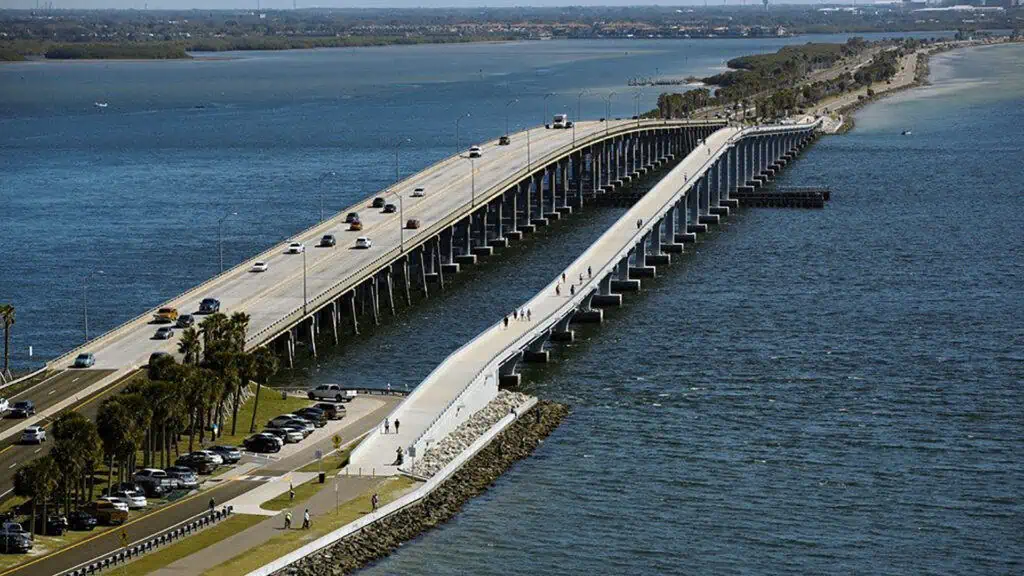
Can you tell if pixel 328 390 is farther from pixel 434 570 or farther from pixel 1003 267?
pixel 1003 267

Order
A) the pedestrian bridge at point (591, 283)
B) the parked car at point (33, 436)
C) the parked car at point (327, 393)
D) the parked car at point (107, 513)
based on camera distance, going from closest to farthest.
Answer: the parked car at point (107, 513), the parked car at point (33, 436), the pedestrian bridge at point (591, 283), the parked car at point (327, 393)

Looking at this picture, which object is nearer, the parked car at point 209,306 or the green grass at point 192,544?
the green grass at point 192,544

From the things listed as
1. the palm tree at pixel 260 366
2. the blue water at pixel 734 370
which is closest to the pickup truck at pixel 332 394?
the palm tree at pixel 260 366

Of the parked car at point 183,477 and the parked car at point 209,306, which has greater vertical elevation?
the parked car at point 209,306

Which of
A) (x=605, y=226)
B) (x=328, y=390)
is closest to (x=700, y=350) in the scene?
(x=328, y=390)

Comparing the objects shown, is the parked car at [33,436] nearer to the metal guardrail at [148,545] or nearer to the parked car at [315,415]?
the metal guardrail at [148,545]

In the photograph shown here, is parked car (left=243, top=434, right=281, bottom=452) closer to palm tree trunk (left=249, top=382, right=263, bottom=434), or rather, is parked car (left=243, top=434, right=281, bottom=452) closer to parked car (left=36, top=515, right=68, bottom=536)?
palm tree trunk (left=249, top=382, right=263, bottom=434)

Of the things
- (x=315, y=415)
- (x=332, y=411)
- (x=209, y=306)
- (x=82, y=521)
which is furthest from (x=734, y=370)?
(x=82, y=521)

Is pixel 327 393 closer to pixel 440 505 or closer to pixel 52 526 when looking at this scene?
pixel 440 505

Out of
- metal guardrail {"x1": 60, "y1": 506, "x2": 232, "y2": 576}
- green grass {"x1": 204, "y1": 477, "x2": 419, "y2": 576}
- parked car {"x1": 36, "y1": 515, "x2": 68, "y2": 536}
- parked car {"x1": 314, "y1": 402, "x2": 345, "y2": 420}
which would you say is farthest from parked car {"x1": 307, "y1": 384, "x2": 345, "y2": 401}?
parked car {"x1": 36, "y1": 515, "x2": 68, "y2": 536}
